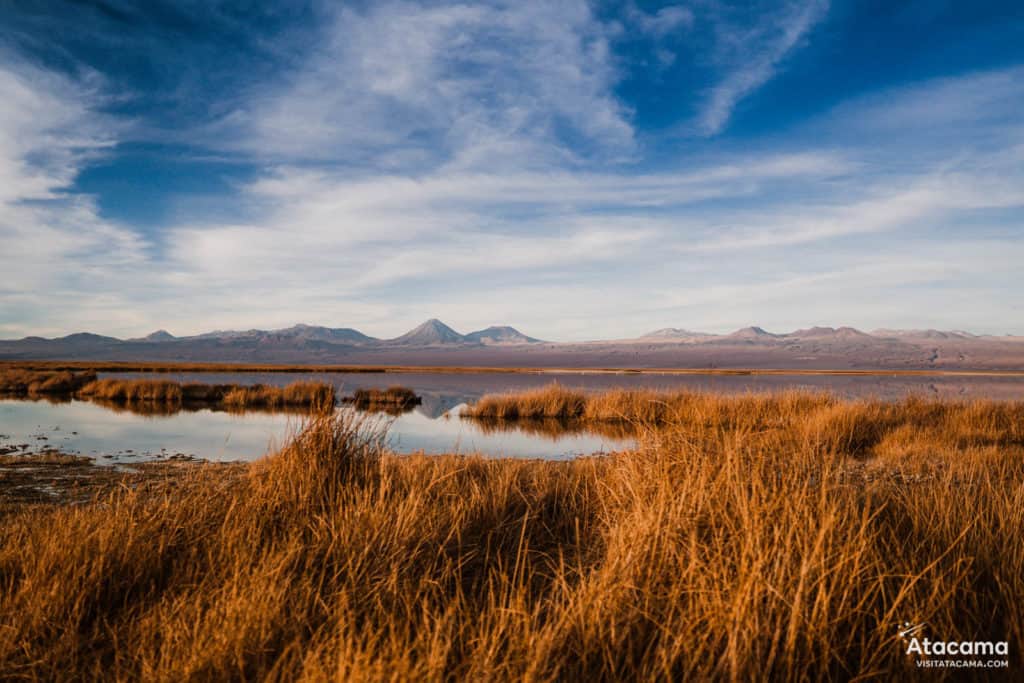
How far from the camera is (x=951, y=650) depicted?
280 centimetres

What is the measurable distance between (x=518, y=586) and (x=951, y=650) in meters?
2.24

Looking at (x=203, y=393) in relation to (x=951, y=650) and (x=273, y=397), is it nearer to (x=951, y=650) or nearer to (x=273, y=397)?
(x=273, y=397)

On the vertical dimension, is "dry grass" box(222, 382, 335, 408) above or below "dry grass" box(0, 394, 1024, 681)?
below

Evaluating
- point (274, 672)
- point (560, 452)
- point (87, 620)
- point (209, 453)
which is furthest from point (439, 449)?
point (274, 672)

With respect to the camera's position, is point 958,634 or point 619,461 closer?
point 958,634

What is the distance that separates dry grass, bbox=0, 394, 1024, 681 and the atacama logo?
7 centimetres

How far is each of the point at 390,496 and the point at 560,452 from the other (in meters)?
9.74

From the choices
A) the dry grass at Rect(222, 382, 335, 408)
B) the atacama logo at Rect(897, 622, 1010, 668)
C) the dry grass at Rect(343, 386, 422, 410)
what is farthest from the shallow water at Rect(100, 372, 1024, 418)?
the atacama logo at Rect(897, 622, 1010, 668)

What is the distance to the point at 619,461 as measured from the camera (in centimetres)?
525

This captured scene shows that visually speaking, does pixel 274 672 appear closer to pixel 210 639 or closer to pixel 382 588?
pixel 210 639

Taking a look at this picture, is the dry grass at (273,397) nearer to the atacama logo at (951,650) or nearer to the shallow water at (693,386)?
the shallow water at (693,386)

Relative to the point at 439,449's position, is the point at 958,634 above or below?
above

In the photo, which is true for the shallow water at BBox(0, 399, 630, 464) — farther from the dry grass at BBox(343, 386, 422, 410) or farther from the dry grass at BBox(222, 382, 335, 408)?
the dry grass at BBox(343, 386, 422, 410)

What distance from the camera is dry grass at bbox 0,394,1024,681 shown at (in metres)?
2.64
